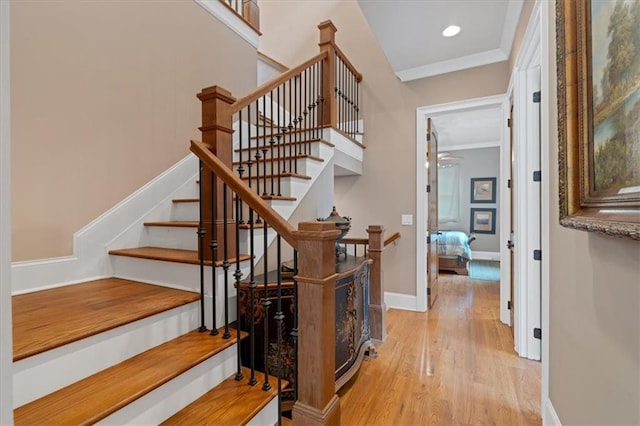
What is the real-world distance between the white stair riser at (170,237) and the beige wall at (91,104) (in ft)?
1.12

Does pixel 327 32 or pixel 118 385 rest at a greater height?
pixel 327 32

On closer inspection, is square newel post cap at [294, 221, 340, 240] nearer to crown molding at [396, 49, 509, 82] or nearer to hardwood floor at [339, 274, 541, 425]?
hardwood floor at [339, 274, 541, 425]

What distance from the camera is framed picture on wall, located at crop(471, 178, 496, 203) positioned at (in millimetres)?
7398

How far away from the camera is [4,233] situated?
1.69 feet

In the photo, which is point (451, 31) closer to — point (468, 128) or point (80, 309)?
point (468, 128)

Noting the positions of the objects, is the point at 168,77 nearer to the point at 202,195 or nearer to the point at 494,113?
the point at 202,195

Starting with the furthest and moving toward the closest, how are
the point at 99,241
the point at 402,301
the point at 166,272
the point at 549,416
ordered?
the point at 402,301, the point at 99,241, the point at 166,272, the point at 549,416

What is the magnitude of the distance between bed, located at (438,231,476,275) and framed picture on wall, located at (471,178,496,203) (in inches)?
87.4

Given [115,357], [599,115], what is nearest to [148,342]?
[115,357]

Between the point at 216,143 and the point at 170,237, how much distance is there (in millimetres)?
933

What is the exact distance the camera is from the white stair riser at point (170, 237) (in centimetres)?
214

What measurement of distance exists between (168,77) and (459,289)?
461 cm

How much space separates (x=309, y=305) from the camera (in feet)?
4.30

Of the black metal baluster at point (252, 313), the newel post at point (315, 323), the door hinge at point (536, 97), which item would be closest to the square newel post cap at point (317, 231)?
the newel post at point (315, 323)
